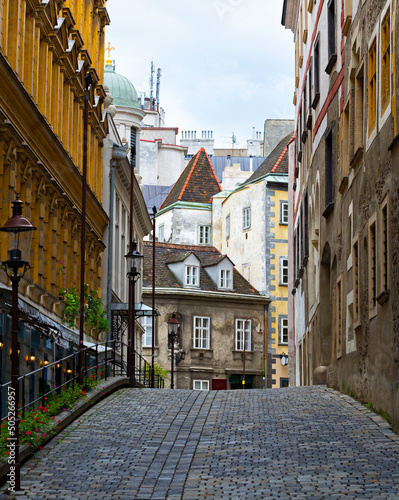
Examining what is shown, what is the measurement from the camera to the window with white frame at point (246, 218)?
72.1 metres

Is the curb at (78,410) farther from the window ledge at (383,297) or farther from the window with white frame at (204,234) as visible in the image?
the window with white frame at (204,234)

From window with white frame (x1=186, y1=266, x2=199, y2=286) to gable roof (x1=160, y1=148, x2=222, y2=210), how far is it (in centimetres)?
1829

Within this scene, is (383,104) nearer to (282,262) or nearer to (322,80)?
(322,80)

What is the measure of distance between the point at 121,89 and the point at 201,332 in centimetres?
1415

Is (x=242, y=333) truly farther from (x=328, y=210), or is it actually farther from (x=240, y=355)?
(x=328, y=210)

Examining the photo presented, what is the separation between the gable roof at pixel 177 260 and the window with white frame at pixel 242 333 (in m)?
1.76

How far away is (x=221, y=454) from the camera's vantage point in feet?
52.7

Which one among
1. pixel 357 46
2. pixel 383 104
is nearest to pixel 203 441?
pixel 383 104

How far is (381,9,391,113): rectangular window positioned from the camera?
18578 millimetres

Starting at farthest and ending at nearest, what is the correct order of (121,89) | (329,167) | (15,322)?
(121,89) < (329,167) < (15,322)

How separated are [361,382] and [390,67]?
6496 millimetres

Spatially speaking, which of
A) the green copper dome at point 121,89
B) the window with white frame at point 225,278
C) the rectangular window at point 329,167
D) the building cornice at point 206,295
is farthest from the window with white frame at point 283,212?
the rectangular window at point 329,167

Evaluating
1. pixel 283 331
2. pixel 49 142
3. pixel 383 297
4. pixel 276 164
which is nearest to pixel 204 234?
pixel 276 164

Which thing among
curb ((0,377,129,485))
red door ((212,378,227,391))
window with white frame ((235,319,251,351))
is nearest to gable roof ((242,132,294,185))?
window with white frame ((235,319,251,351))
